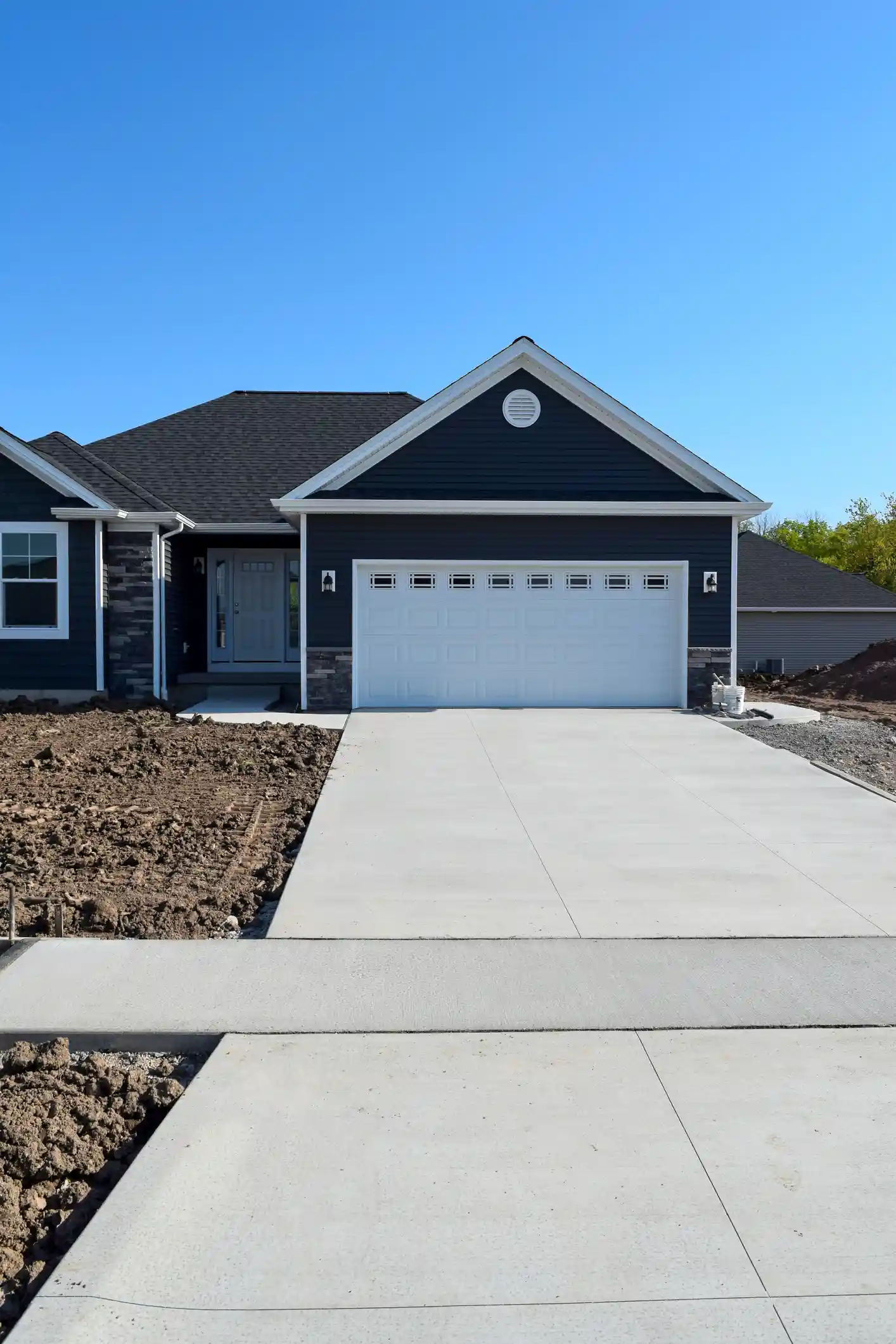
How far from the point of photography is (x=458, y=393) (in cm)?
1571

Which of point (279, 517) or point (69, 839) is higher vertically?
point (279, 517)

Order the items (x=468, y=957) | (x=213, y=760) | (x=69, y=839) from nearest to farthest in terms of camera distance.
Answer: (x=468, y=957) < (x=69, y=839) < (x=213, y=760)

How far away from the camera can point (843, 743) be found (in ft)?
43.4

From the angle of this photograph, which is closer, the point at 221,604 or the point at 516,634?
the point at 516,634

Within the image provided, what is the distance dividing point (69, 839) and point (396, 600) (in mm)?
8892

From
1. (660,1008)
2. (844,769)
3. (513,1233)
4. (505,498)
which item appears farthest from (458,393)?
(513,1233)

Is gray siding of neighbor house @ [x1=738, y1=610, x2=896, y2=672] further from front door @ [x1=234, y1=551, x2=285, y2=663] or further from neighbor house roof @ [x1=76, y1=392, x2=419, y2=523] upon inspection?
front door @ [x1=234, y1=551, x2=285, y2=663]

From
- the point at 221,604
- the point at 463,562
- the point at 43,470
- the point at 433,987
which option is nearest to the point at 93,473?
the point at 43,470

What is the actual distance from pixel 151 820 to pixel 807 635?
73.7 feet

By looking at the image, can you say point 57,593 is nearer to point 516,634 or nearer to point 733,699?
point 516,634

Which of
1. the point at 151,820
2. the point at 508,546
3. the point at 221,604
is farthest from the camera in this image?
the point at 221,604

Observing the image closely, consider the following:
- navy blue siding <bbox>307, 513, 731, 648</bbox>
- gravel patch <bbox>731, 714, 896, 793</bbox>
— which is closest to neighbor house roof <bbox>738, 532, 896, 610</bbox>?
navy blue siding <bbox>307, 513, 731, 648</bbox>

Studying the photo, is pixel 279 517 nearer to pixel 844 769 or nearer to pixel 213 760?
pixel 213 760

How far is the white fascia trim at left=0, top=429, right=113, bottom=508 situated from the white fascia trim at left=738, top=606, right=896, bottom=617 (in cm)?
1663
